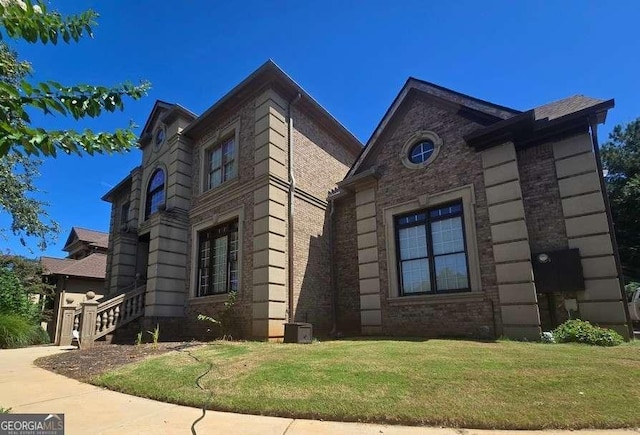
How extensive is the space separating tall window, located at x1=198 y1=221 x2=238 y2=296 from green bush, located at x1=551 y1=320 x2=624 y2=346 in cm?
899

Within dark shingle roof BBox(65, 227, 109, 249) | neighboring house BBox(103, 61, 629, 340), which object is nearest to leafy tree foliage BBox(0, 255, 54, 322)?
dark shingle roof BBox(65, 227, 109, 249)

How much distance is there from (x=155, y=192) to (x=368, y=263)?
1143 cm

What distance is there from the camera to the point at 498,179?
9.38 meters

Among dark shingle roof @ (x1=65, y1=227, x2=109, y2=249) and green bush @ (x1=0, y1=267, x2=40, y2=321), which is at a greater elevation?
dark shingle roof @ (x1=65, y1=227, x2=109, y2=249)

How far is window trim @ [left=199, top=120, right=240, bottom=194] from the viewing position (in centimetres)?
1365

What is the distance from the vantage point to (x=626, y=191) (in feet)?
88.8

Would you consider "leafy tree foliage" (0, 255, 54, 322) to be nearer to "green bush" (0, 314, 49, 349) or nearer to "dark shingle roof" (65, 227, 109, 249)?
"green bush" (0, 314, 49, 349)

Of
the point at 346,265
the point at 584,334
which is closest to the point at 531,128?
the point at 584,334

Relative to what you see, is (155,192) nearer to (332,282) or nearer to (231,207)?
(231,207)

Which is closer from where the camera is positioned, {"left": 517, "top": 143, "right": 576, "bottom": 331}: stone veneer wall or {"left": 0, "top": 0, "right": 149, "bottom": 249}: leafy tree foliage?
{"left": 0, "top": 0, "right": 149, "bottom": 249}: leafy tree foliage

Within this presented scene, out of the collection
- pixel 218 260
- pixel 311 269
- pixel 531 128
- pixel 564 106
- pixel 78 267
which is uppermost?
pixel 564 106

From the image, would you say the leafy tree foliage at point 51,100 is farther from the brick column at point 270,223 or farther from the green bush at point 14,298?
the green bush at point 14,298

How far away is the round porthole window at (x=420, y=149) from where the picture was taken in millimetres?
10838

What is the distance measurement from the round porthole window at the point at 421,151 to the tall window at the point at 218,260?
6387 millimetres
